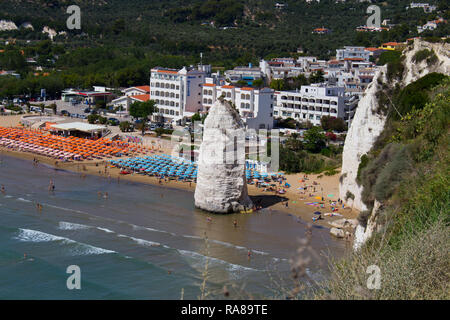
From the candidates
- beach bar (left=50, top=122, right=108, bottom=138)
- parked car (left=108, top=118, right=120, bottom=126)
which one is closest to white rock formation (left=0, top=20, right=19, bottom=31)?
parked car (left=108, top=118, right=120, bottom=126)

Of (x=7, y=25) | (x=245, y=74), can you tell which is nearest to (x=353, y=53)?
(x=245, y=74)

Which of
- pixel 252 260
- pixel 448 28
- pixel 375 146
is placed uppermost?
pixel 448 28

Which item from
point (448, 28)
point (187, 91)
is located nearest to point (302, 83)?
point (187, 91)

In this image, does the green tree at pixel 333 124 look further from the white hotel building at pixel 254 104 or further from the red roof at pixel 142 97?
the red roof at pixel 142 97

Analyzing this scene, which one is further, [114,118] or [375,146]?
[114,118]

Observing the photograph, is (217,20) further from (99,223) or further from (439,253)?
(439,253)

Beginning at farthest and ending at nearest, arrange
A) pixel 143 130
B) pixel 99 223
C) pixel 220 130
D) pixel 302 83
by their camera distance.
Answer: pixel 302 83 < pixel 143 130 < pixel 220 130 < pixel 99 223

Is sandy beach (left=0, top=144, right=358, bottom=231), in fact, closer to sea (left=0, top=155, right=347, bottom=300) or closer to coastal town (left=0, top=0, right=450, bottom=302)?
coastal town (left=0, top=0, right=450, bottom=302)
